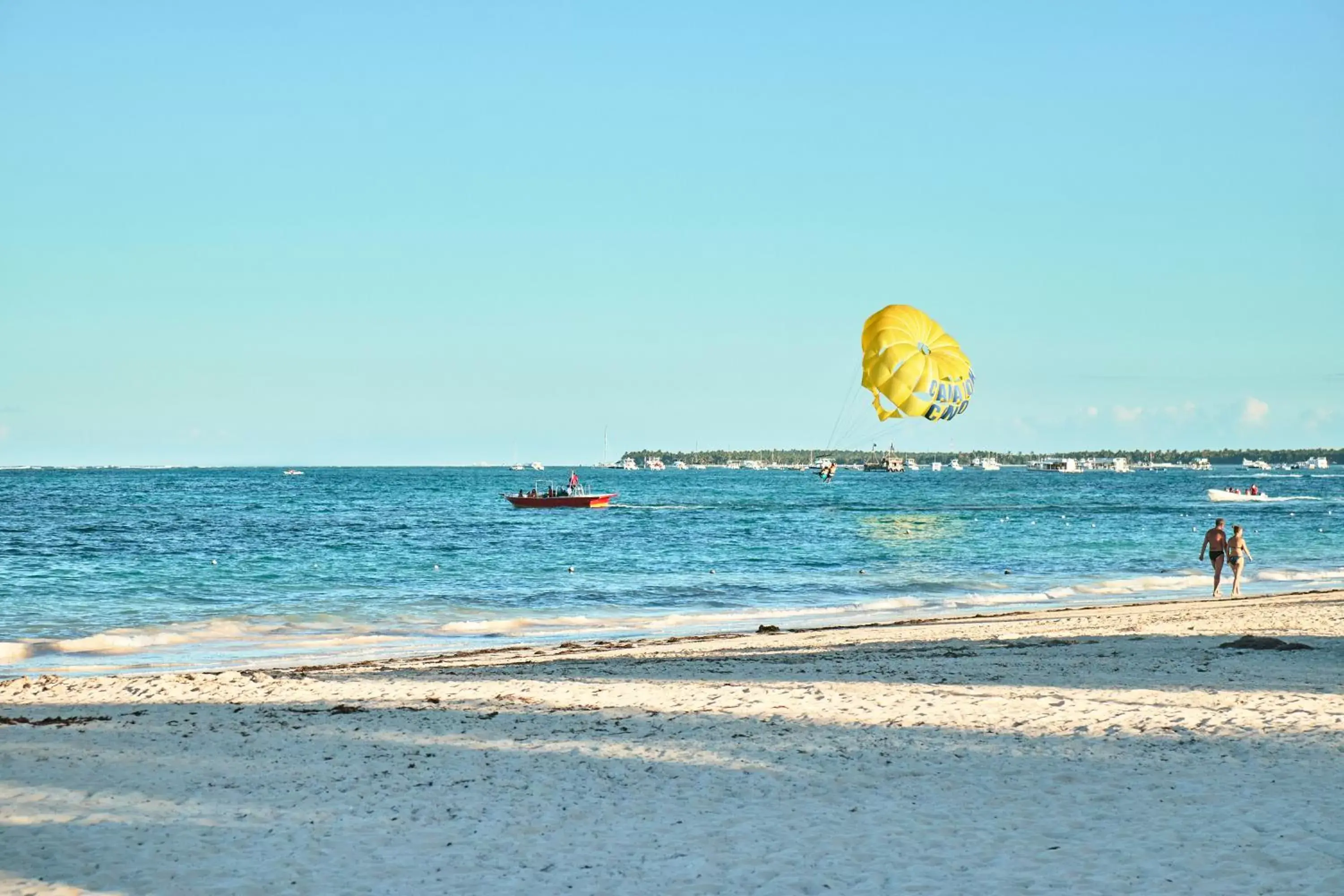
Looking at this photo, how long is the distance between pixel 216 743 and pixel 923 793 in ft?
19.7

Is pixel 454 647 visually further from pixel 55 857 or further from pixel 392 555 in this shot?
pixel 392 555

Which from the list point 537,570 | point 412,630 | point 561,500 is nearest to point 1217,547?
point 412,630

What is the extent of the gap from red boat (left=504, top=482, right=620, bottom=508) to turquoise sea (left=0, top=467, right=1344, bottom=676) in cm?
112

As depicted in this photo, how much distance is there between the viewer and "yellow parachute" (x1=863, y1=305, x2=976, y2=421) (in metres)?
29.0

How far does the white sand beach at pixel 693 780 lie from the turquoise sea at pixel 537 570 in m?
7.14

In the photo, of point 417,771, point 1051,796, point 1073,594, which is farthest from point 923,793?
point 1073,594

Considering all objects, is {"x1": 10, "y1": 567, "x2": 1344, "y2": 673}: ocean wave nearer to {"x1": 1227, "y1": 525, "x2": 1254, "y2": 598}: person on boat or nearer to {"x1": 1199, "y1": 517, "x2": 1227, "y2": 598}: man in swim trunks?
{"x1": 1199, "y1": 517, "x2": 1227, "y2": 598}: man in swim trunks

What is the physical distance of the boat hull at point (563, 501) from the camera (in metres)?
71.2

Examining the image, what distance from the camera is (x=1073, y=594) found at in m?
27.5

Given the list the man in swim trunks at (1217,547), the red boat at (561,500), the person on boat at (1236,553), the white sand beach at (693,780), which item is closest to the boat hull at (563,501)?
the red boat at (561,500)

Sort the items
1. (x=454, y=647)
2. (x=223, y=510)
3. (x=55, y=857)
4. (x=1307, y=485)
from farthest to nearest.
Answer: (x=1307, y=485) < (x=223, y=510) < (x=454, y=647) < (x=55, y=857)

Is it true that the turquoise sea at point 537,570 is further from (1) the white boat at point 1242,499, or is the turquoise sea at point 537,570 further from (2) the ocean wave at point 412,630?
(1) the white boat at point 1242,499

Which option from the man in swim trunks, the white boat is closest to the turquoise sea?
the man in swim trunks

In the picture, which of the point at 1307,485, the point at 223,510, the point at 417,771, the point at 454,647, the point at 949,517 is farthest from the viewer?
the point at 1307,485
